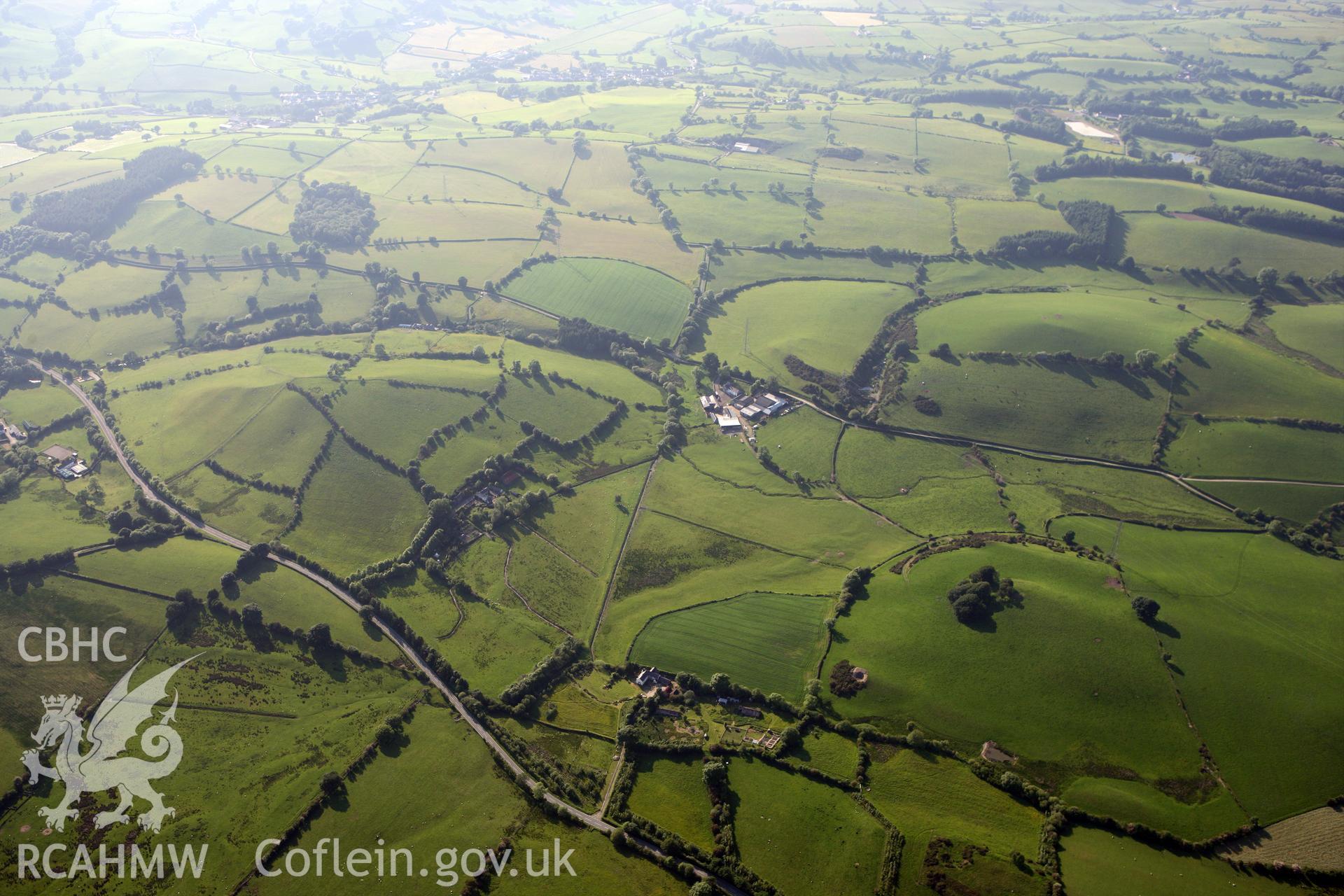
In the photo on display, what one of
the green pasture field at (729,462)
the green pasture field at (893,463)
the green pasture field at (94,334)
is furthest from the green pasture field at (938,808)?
the green pasture field at (94,334)

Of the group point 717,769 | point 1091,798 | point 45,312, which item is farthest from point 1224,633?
point 45,312

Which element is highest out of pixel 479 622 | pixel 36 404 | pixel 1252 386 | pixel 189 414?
pixel 1252 386

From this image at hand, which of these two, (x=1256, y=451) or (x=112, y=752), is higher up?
(x=1256, y=451)

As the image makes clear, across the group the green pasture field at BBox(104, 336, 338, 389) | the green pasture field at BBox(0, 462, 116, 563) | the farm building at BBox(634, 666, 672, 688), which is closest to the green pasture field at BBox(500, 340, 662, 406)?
the green pasture field at BBox(104, 336, 338, 389)

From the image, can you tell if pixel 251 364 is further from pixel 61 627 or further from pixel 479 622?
pixel 479 622

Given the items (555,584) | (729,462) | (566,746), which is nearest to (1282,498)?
(729,462)

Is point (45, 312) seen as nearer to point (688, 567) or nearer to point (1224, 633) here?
point (688, 567)

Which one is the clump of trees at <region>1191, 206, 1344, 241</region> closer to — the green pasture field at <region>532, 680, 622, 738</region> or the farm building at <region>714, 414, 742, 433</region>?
the farm building at <region>714, 414, 742, 433</region>

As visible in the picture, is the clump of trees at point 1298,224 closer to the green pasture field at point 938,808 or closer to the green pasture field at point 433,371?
the green pasture field at point 938,808
